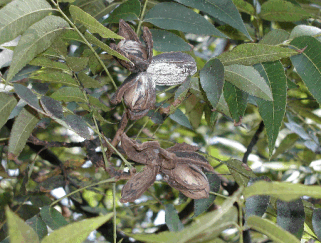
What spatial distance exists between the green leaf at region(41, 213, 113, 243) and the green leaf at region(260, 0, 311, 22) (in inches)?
39.4

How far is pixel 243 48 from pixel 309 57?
20 centimetres

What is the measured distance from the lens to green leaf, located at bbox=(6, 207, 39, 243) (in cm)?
50

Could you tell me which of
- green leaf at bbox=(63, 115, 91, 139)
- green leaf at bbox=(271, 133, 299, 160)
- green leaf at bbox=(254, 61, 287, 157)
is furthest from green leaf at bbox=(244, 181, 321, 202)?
green leaf at bbox=(271, 133, 299, 160)

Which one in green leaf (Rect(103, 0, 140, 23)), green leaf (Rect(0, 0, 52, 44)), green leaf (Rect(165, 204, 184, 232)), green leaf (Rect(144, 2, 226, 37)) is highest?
green leaf (Rect(0, 0, 52, 44))

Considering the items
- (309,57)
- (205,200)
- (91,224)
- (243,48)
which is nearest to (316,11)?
(309,57)

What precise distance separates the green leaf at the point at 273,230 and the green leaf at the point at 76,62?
59 cm

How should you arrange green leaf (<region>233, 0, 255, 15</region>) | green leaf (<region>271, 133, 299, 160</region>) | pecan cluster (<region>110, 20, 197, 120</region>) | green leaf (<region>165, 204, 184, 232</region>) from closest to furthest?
pecan cluster (<region>110, 20, 197, 120</region>) < green leaf (<region>165, 204, 184, 232</region>) < green leaf (<region>233, 0, 255, 15</region>) < green leaf (<region>271, 133, 299, 160</region>)

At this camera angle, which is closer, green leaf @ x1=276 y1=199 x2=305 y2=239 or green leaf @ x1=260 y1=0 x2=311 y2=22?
green leaf @ x1=276 y1=199 x2=305 y2=239

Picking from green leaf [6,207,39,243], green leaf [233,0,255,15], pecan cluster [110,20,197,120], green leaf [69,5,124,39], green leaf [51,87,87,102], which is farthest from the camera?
green leaf [233,0,255,15]

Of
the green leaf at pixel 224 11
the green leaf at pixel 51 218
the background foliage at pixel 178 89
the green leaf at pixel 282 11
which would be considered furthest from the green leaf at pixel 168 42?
the green leaf at pixel 51 218

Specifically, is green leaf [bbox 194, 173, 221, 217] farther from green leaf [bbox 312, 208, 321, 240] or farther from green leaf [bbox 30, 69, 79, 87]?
green leaf [bbox 30, 69, 79, 87]

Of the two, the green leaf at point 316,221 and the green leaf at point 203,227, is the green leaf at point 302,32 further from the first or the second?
the green leaf at point 203,227

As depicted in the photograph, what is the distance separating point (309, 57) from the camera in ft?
2.98

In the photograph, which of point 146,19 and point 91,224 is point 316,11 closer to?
point 146,19
